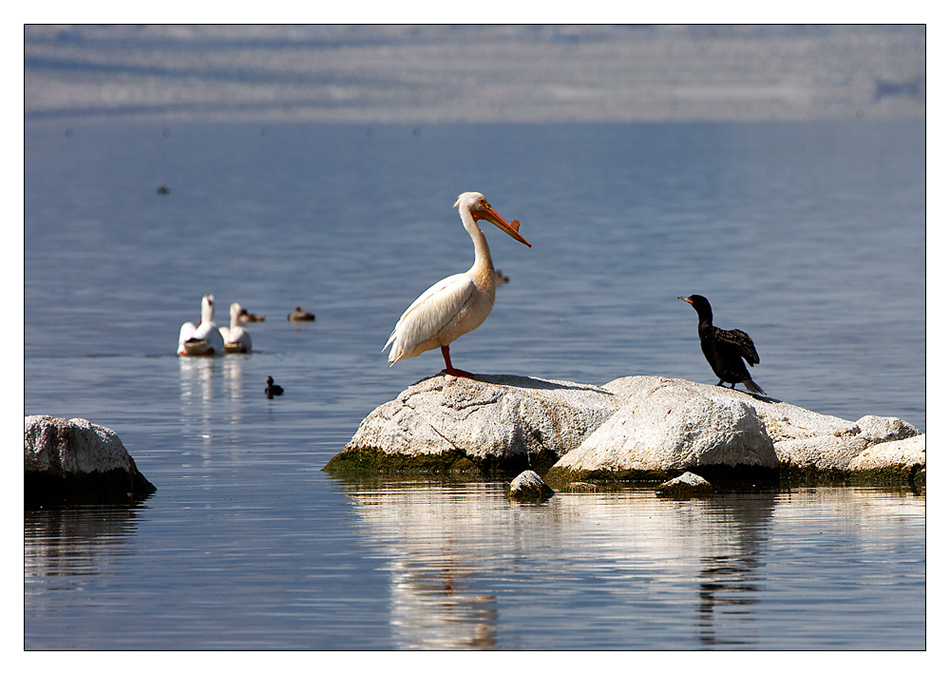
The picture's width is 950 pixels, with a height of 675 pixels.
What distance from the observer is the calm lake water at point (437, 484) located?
27.3ft

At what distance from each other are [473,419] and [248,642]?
554 centimetres

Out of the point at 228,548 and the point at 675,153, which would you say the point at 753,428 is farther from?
the point at 675,153

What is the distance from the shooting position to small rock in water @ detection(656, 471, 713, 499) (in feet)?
38.7

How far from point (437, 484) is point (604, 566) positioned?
346cm

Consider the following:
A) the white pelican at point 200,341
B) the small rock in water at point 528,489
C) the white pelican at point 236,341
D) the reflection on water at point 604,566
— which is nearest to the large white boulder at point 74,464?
the reflection on water at point 604,566

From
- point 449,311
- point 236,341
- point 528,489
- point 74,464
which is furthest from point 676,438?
point 236,341

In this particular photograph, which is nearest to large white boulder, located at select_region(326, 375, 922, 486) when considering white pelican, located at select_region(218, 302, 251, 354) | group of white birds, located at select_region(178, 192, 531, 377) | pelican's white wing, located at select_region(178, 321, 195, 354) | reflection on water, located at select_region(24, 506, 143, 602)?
group of white birds, located at select_region(178, 192, 531, 377)

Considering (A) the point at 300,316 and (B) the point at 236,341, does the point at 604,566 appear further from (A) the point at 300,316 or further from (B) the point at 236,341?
(A) the point at 300,316

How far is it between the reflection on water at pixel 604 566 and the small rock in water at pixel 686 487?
140 mm

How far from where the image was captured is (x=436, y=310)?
1374 centimetres

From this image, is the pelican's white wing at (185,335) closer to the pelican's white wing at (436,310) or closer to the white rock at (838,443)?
the pelican's white wing at (436,310)

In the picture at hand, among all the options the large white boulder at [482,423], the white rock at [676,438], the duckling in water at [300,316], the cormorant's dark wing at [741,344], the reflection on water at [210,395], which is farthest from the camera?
the duckling in water at [300,316]

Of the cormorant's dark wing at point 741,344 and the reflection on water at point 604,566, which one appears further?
the cormorant's dark wing at point 741,344

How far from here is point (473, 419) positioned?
522 inches
